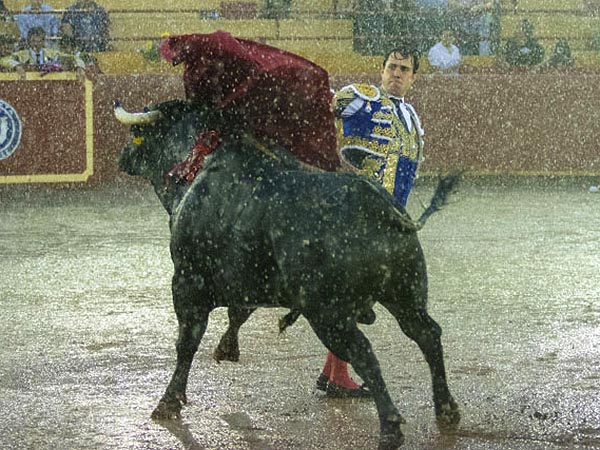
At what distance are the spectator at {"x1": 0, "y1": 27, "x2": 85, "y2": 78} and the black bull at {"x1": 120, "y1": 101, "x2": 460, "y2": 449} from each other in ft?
31.4

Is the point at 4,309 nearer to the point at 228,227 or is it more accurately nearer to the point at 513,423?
the point at 228,227

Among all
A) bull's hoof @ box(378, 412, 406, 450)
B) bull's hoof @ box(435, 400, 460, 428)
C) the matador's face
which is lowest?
bull's hoof @ box(435, 400, 460, 428)

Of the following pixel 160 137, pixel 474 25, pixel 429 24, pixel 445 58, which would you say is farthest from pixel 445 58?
pixel 160 137

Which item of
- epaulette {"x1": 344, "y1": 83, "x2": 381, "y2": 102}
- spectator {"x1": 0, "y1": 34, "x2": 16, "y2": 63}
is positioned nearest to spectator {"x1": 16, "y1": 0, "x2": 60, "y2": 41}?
spectator {"x1": 0, "y1": 34, "x2": 16, "y2": 63}

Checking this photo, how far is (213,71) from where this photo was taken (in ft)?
14.2

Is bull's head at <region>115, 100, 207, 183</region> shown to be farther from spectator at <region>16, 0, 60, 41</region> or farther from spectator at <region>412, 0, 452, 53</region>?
spectator at <region>412, 0, 452, 53</region>

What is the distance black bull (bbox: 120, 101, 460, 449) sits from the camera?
3840 mm

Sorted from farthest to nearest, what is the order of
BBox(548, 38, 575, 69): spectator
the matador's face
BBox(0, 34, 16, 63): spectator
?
BBox(548, 38, 575, 69): spectator
BBox(0, 34, 16, 63): spectator
the matador's face

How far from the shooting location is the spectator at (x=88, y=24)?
50.0 ft

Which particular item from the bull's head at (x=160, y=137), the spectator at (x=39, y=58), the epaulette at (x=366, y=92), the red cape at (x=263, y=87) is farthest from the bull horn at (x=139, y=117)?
the spectator at (x=39, y=58)

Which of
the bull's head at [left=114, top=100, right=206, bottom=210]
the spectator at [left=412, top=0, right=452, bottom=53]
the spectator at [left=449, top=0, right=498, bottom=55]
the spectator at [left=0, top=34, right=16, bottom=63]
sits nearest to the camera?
the bull's head at [left=114, top=100, right=206, bottom=210]

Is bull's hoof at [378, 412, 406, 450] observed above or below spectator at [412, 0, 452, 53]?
above

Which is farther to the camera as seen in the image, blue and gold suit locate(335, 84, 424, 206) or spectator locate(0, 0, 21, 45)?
spectator locate(0, 0, 21, 45)

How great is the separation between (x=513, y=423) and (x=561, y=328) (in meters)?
1.84
